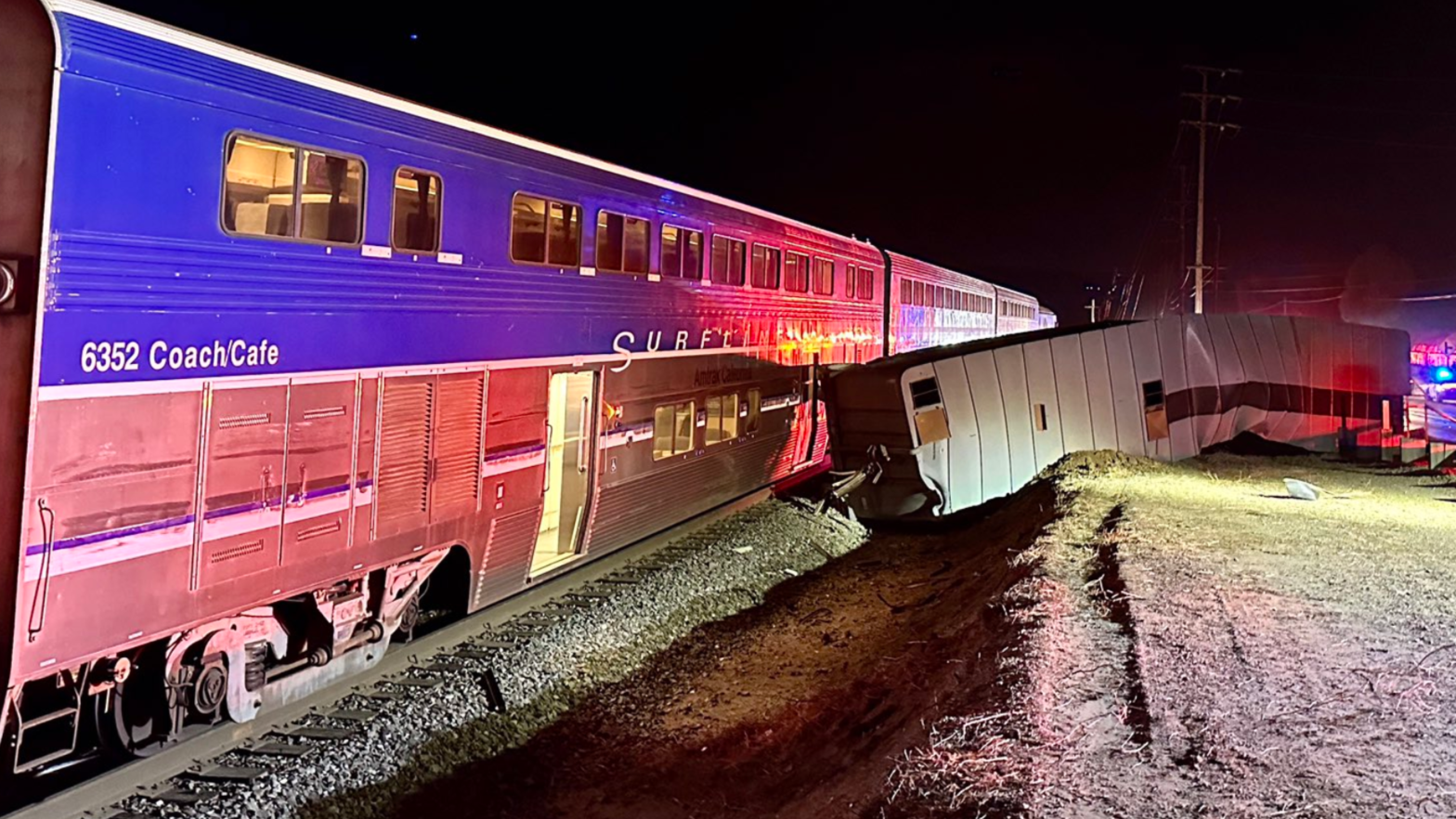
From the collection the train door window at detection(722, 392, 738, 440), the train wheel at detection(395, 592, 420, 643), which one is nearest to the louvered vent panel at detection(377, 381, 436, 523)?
the train wheel at detection(395, 592, 420, 643)

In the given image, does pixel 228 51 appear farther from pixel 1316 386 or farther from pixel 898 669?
pixel 1316 386

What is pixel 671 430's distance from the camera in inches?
496

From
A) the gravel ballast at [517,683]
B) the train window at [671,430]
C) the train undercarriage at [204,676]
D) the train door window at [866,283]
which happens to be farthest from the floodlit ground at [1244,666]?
the train door window at [866,283]

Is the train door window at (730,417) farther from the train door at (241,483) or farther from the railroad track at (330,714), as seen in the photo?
the train door at (241,483)

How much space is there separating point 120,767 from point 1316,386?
73.2 ft

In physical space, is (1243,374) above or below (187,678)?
above

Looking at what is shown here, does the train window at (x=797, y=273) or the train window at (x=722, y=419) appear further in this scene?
the train window at (x=797, y=273)

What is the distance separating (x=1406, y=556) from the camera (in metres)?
10.0

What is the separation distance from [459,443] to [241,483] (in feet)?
7.51

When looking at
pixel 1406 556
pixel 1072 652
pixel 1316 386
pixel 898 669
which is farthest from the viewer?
pixel 1316 386

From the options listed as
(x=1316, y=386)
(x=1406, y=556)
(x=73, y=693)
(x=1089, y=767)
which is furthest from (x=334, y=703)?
(x=1316, y=386)

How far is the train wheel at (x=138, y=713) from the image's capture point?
634cm

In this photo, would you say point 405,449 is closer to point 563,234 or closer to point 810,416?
point 563,234

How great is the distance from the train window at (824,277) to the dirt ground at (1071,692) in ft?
21.9
